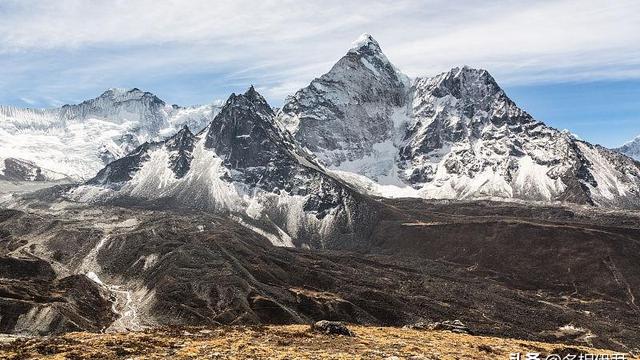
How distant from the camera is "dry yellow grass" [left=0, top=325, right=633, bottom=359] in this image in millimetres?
35719

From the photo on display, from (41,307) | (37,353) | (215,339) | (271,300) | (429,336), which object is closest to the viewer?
(37,353)

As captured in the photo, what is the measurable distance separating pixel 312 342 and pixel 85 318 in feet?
446

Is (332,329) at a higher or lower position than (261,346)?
lower

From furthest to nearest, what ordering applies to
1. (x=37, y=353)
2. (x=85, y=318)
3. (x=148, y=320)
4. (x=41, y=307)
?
(x=148, y=320), (x=85, y=318), (x=41, y=307), (x=37, y=353)

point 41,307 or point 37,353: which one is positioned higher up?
point 37,353

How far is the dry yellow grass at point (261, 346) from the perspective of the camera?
117 ft

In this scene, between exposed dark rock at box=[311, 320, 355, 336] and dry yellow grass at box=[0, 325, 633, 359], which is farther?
exposed dark rock at box=[311, 320, 355, 336]

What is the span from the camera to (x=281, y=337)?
144 ft

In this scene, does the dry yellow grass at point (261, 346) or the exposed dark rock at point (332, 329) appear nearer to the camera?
the dry yellow grass at point (261, 346)

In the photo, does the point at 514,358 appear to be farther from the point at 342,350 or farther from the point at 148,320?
the point at 148,320

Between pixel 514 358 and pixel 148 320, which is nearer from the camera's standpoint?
pixel 514 358

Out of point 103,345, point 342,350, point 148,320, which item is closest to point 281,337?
point 342,350

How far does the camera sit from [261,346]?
38531 mm

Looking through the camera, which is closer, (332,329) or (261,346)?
(261,346)
